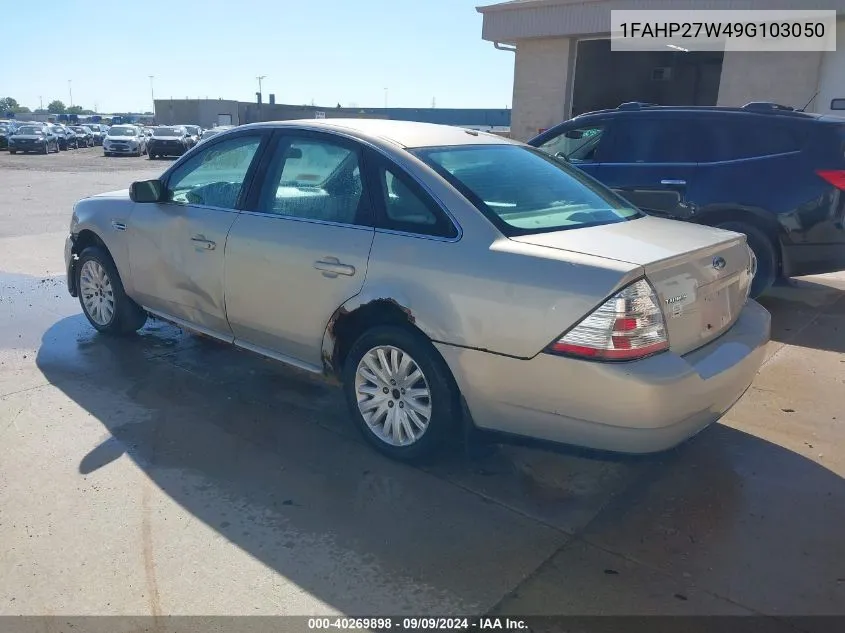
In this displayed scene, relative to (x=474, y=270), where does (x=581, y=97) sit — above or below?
above

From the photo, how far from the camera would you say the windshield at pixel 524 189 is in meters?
3.45

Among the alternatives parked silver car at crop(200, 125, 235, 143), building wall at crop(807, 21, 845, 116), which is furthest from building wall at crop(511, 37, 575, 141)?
parked silver car at crop(200, 125, 235, 143)

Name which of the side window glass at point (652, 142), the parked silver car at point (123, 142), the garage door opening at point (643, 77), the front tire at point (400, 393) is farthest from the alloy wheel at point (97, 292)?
the parked silver car at point (123, 142)

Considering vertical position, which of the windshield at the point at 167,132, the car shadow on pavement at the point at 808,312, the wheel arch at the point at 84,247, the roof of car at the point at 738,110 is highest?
the roof of car at the point at 738,110

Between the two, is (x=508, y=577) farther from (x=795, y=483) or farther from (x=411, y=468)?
(x=795, y=483)

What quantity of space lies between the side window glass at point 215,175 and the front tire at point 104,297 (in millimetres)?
992

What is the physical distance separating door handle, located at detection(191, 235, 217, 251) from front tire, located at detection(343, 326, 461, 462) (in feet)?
4.17

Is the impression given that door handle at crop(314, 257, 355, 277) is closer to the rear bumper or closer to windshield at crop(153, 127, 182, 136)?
the rear bumper

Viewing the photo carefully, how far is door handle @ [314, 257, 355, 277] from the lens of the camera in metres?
3.62

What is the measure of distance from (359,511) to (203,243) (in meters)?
2.11

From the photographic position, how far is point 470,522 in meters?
3.14

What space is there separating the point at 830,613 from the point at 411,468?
1.90 metres

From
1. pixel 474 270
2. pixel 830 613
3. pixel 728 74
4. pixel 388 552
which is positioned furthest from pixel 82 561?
pixel 728 74

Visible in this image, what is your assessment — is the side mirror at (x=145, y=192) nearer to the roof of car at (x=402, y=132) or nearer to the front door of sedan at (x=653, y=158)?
the roof of car at (x=402, y=132)
